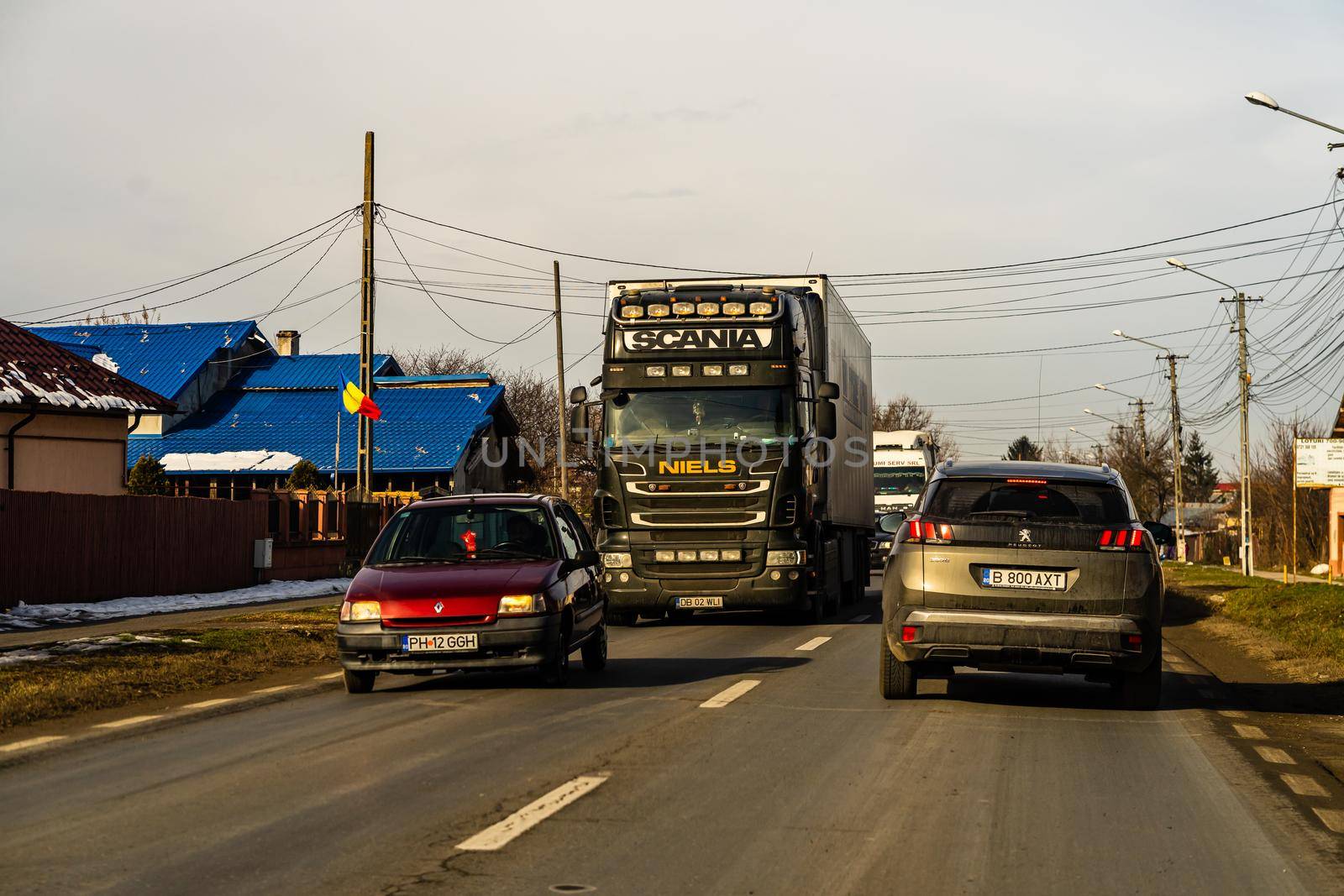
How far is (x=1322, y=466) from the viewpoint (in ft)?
129

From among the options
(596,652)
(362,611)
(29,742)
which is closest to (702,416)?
(596,652)

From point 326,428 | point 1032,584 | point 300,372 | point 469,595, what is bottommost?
point 469,595

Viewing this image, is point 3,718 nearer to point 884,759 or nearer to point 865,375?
point 884,759

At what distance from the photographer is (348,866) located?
598 cm

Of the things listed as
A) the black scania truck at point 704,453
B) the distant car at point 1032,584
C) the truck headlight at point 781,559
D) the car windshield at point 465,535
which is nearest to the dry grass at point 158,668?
the car windshield at point 465,535

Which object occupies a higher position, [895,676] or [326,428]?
[326,428]

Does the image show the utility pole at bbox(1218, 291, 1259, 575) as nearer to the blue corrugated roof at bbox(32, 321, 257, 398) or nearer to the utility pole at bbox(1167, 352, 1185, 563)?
the utility pole at bbox(1167, 352, 1185, 563)

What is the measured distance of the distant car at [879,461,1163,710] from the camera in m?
10.8

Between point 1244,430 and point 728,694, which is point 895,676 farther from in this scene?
point 1244,430

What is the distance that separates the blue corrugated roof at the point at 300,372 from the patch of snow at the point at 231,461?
21.2 feet

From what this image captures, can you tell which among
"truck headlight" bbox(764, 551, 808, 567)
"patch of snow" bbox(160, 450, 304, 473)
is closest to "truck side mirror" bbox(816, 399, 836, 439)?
"truck headlight" bbox(764, 551, 808, 567)

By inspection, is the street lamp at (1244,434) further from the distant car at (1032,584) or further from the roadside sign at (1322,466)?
the distant car at (1032,584)

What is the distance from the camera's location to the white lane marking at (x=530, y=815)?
645 centimetres

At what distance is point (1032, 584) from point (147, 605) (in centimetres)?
1900
